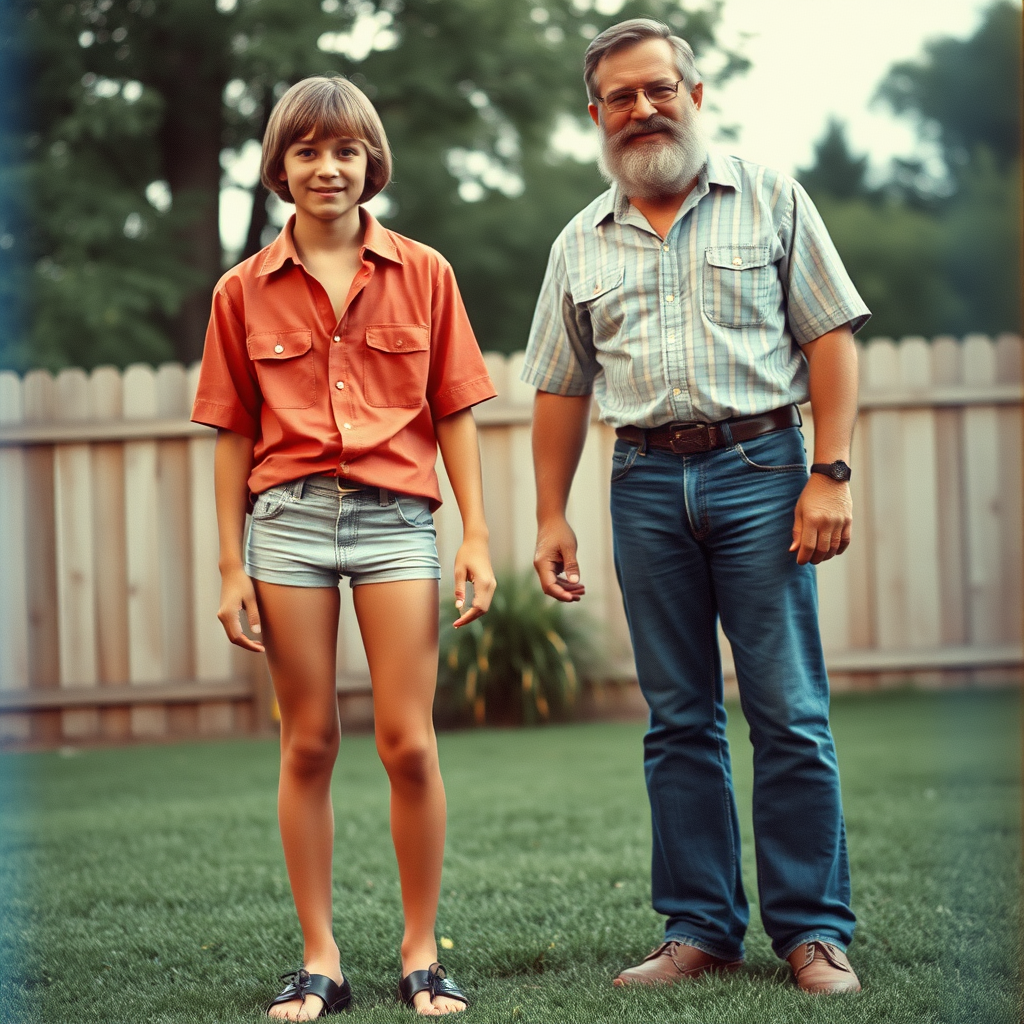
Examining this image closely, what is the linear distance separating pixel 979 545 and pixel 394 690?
4661 mm

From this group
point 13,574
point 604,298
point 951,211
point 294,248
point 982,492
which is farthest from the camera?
point 951,211

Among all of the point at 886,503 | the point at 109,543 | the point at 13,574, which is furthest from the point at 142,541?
the point at 886,503

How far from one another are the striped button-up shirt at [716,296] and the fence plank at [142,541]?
3.92 meters

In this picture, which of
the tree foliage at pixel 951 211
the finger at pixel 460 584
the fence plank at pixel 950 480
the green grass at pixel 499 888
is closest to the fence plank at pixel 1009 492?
the fence plank at pixel 950 480

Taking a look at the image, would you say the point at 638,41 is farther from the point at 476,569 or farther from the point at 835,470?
the point at 476,569

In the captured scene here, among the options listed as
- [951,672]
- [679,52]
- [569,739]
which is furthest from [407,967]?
[951,672]

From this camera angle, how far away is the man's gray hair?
7.75ft

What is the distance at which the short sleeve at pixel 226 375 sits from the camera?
2283 millimetres

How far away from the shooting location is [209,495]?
5891 millimetres

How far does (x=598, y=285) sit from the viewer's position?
243cm

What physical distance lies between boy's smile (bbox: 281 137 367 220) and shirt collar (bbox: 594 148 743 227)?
48cm

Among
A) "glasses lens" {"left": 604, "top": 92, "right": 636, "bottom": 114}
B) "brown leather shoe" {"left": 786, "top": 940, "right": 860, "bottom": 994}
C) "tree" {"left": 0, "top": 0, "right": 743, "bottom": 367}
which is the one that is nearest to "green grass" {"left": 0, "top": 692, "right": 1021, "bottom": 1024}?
"brown leather shoe" {"left": 786, "top": 940, "right": 860, "bottom": 994}

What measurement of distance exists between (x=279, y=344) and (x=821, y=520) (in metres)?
1.02

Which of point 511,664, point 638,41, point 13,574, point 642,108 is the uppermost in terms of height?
point 638,41
